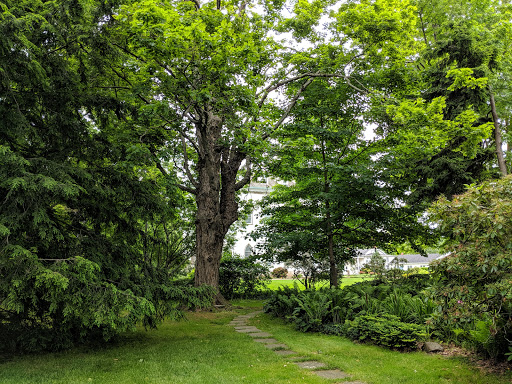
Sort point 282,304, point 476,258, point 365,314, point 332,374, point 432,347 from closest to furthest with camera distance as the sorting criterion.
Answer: point 476,258, point 332,374, point 432,347, point 365,314, point 282,304

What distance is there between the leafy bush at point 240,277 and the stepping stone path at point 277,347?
5.45m

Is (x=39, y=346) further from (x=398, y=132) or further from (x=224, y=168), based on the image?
(x=398, y=132)

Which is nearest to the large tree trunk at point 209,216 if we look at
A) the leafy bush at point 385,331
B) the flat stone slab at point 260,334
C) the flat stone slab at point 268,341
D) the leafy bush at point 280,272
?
the flat stone slab at point 260,334

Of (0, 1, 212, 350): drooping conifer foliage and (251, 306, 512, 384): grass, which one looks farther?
(0, 1, 212, 350): drooping conifer foliage

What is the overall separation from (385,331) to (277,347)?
2.00 meters

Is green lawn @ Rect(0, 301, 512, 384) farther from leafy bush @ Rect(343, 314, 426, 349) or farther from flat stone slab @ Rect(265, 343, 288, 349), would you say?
leafy bush @ Rect(343, 314, 426, 349)

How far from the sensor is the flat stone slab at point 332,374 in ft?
15.9

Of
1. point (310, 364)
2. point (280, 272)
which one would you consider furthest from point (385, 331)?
point (280, 272)

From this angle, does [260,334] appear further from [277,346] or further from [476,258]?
[476,258]

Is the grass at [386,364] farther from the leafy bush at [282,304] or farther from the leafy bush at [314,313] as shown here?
Result: the leafy bush at [282,304]

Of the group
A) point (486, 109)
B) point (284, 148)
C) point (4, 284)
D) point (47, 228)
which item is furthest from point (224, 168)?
point (486, 109)

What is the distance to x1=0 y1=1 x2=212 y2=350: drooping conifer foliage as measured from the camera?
5086 mm

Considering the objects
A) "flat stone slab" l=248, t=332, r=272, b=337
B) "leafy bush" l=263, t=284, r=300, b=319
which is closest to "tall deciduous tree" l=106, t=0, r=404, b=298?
"leafy bush" l=263, t=284, r=300, b=319

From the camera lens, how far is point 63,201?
20.9 ft
